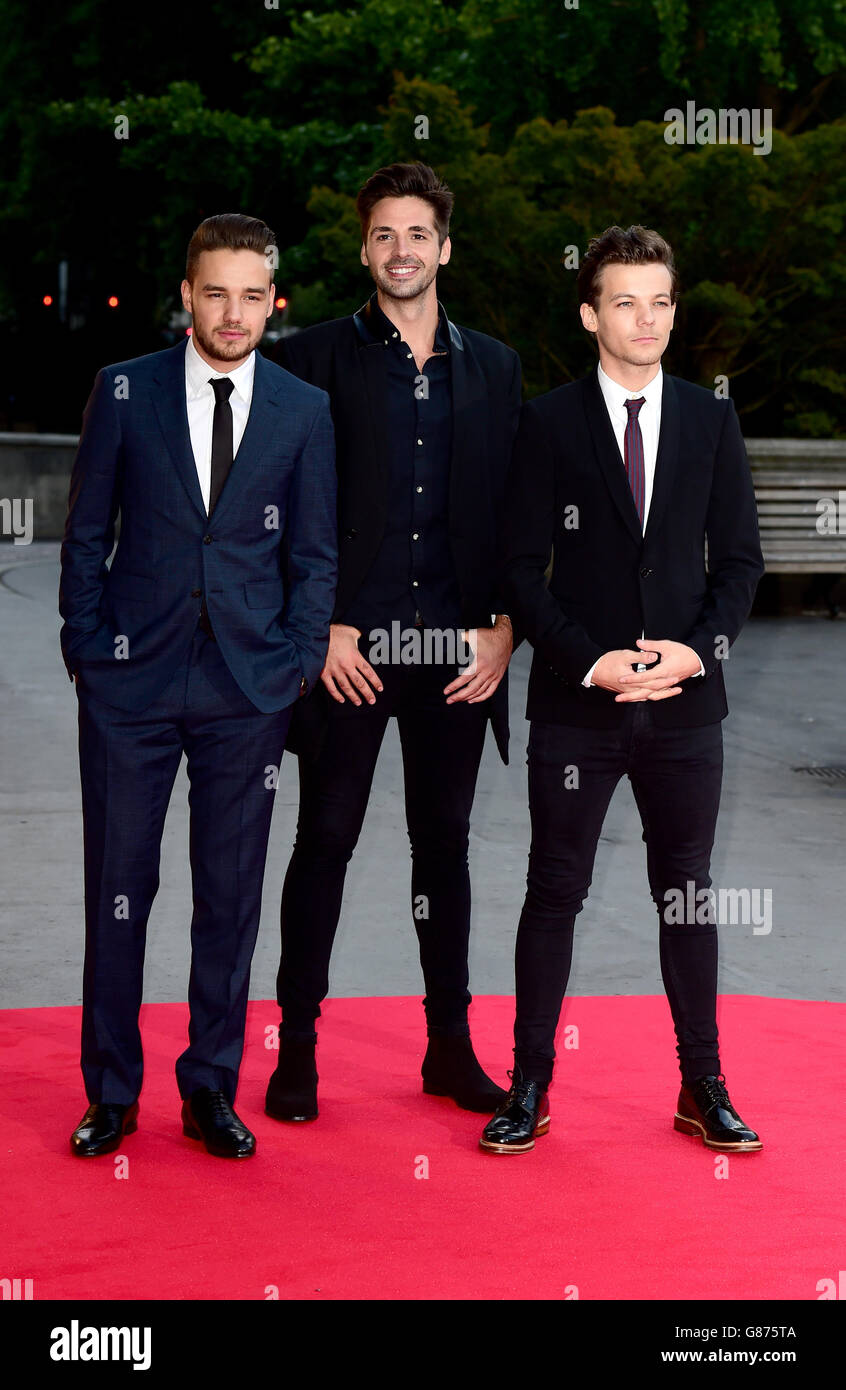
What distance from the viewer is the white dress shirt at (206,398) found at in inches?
163

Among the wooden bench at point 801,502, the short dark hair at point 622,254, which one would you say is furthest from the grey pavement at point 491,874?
the wooden bench at point 801,502

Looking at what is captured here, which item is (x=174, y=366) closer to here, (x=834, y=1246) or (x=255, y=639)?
(x=255, y=639)

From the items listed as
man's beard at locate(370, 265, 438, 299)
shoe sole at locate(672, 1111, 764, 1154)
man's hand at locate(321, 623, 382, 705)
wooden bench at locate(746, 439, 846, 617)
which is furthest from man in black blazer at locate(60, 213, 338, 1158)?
wooden bench at locate(746, 439, 846, 617)

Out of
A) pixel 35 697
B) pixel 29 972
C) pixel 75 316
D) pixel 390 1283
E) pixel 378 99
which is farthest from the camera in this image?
pixel 75 316

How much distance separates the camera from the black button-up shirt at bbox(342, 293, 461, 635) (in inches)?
172

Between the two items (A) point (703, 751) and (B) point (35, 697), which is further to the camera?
(B) point (35, 697)

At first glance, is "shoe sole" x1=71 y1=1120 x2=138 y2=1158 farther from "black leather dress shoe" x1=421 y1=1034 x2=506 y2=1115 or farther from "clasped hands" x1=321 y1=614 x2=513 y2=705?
"clasped hands" x1=321 y1=614 x2=513 y2=705

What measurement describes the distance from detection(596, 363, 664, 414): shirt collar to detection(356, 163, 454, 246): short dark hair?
1.78ft

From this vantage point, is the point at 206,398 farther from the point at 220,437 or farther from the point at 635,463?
the point at 635,463

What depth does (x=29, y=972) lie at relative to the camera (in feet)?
18.2

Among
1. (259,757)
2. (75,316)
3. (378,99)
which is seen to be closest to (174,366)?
(259,757)

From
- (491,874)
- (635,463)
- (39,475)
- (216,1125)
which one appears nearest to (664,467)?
(635,463)

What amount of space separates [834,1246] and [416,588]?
177 cm

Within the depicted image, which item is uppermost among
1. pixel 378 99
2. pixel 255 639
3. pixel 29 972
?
pixel 378 99
